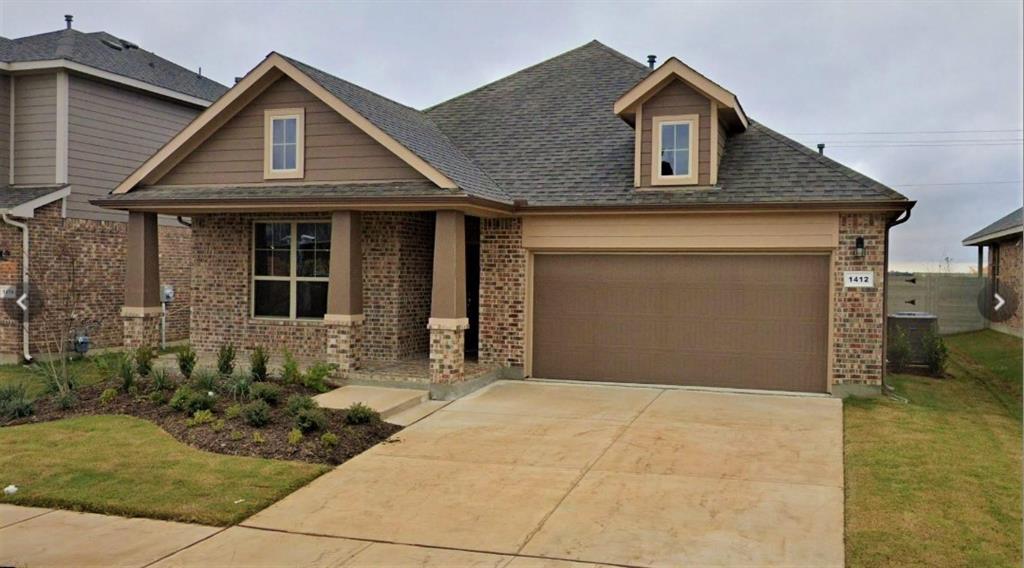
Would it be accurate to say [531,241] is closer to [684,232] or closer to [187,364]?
[684,232]

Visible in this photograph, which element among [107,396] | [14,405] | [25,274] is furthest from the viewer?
[25,274]

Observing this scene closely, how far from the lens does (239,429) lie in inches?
368

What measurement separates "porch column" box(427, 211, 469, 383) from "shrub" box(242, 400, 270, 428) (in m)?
2.91

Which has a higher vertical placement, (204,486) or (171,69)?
(171,69)

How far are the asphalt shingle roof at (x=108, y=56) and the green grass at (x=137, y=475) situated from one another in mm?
9832

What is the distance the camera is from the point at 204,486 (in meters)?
7.50

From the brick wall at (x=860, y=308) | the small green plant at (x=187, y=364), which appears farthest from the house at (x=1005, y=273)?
the small green plant at (x=187, y=364)

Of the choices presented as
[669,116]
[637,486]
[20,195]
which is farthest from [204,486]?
[20,195]

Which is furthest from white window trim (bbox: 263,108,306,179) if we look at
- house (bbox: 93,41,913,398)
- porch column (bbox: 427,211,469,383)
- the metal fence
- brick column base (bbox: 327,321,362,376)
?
the metal fence

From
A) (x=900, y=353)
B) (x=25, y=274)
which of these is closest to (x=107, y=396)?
(x=25, y=274)

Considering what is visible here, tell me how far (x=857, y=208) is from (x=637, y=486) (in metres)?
6.34

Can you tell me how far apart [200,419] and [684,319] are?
7.25 meters

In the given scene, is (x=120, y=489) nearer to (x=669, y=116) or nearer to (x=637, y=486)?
(x=637, y=486)

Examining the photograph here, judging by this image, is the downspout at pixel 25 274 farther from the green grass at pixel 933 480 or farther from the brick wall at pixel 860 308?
the green grass at pixel 933 480
